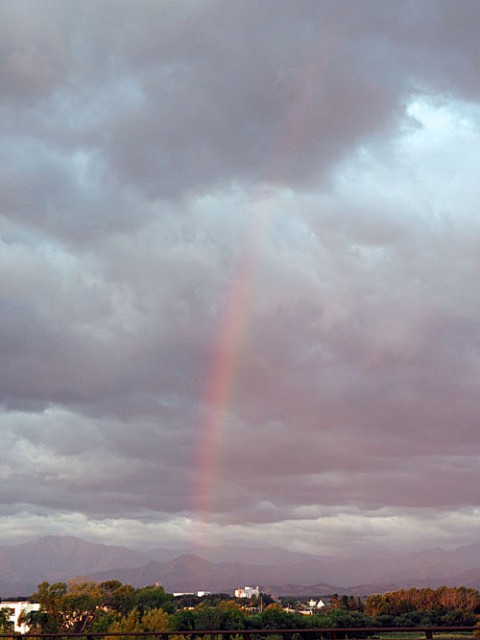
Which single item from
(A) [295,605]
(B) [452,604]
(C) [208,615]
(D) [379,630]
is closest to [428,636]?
(D) [379,630]

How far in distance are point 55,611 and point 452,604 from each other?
7437cm

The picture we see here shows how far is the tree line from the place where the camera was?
14188cm

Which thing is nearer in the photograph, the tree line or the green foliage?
the tree line

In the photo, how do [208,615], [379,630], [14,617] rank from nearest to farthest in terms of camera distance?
[379,630], [208,615], [14,617]

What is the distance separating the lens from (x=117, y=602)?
178375mm

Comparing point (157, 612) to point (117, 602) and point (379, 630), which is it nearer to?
point (117, 602)

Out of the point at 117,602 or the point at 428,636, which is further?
the point at 117,602

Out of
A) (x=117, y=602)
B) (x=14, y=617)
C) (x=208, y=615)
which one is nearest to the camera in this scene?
(x=208, y=615)

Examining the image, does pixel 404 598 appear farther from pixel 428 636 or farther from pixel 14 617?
pixel 428 636

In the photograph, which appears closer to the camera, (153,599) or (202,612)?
(202,612)

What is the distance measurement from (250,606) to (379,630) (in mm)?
193123

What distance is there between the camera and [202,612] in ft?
514

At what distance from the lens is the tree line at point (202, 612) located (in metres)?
142

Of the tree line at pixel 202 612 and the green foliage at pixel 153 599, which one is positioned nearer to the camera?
the tree line at pixel 202 612
